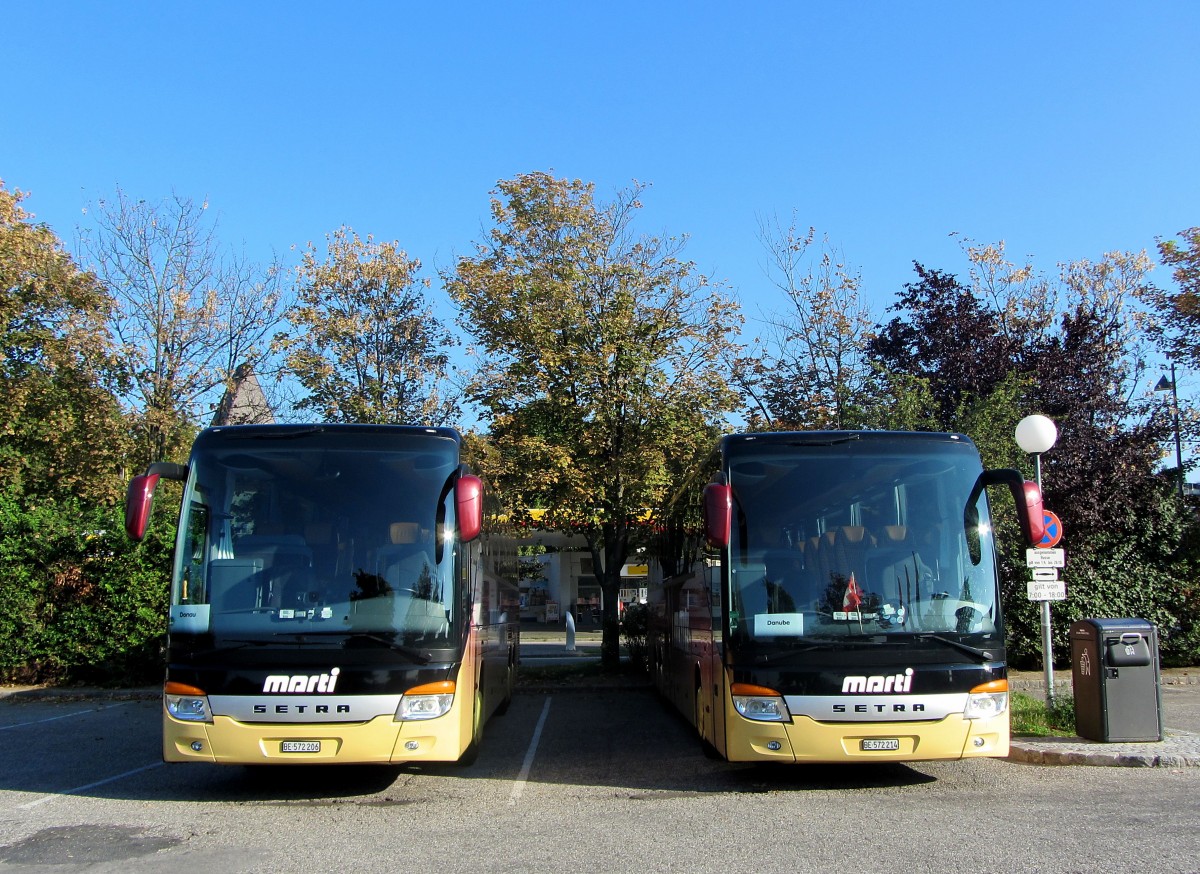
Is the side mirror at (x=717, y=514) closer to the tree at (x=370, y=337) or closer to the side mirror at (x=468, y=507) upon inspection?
the side mirror at (x=468, y=507)

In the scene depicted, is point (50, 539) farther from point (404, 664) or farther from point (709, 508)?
point (709, 508)

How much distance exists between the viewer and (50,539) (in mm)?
17828

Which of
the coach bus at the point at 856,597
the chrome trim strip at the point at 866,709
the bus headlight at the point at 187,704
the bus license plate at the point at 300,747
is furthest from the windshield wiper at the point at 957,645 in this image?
the bus headlight at the point at 187,704

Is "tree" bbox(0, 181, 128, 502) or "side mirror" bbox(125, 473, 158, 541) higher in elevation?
"tree" bbox(0, 181, 128, 502)

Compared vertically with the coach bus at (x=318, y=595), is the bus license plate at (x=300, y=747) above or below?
below

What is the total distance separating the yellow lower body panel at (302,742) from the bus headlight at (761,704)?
8.38 feet

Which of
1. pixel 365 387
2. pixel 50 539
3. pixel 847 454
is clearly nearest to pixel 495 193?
pixel 365 387

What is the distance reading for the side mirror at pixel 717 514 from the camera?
8461 millimetres

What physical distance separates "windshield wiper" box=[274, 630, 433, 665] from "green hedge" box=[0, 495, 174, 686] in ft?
35.6

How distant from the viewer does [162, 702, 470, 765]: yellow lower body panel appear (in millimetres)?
8078

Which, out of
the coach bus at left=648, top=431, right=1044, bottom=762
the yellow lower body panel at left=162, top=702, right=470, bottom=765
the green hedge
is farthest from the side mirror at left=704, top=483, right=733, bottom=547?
the green hedge

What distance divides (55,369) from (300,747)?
565 inches

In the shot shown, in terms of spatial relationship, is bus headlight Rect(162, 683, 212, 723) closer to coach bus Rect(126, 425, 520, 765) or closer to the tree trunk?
coach bus Rect(126, 425, 520, 765)

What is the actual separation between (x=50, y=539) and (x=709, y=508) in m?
14.1
